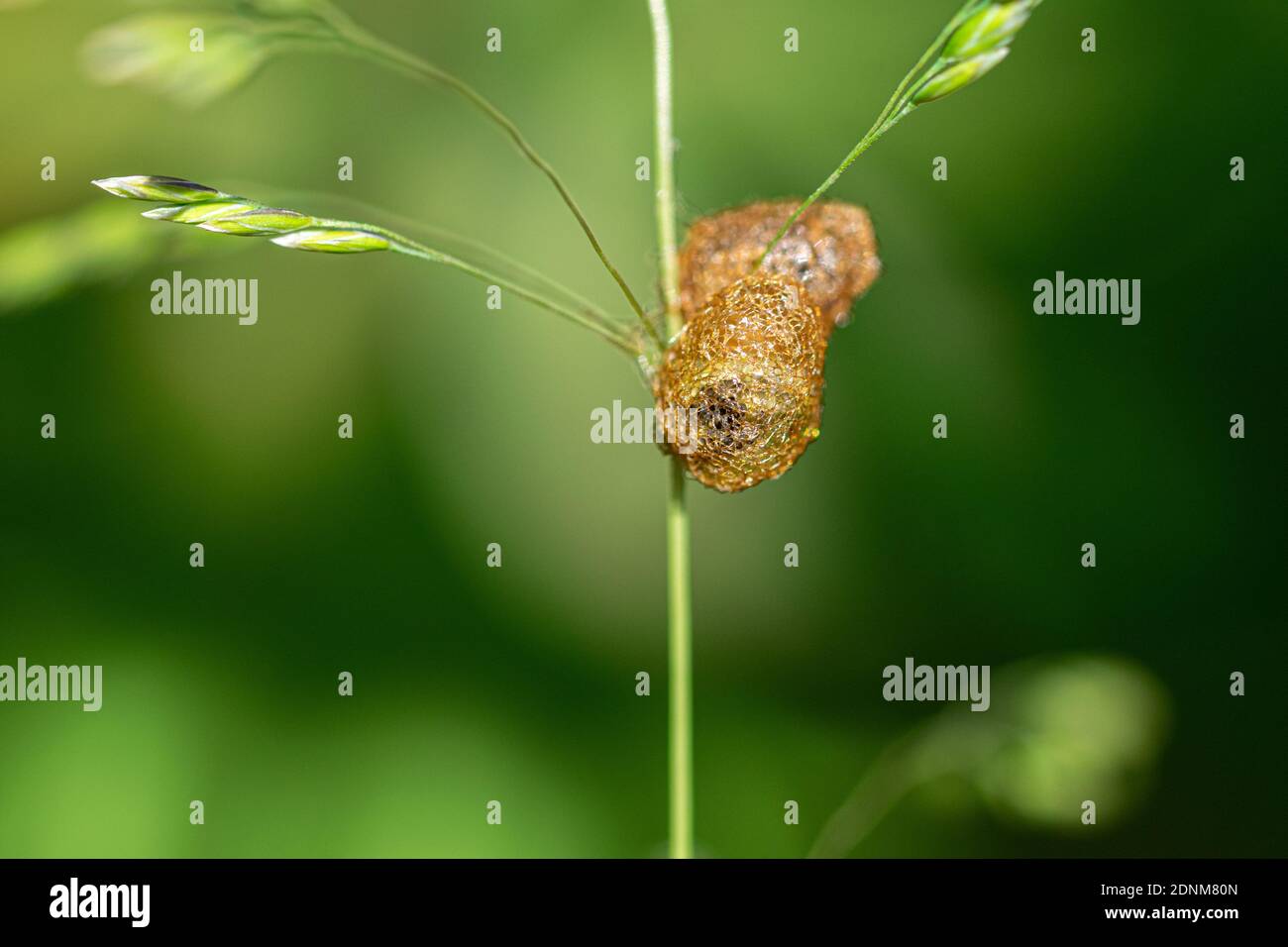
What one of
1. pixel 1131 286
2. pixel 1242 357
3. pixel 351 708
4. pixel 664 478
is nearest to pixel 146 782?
pixel 351 708

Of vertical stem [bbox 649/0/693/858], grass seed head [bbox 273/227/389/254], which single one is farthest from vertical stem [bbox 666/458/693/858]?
grass seed head [bbox 273/227/389/254]

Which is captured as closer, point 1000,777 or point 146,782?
point 1000,777

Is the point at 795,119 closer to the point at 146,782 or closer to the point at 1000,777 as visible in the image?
the point at 1000,777
